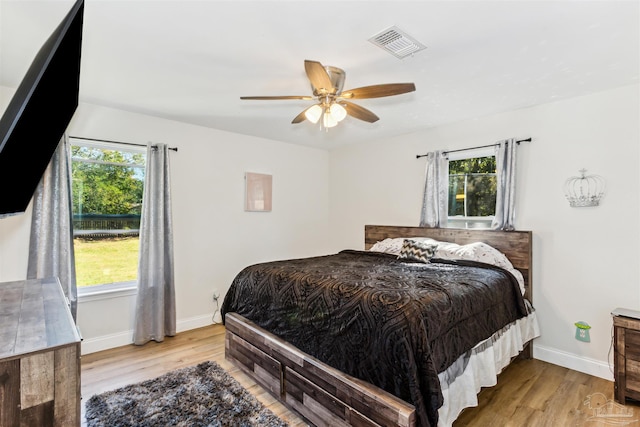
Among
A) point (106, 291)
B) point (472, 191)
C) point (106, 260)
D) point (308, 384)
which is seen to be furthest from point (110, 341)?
point (472, 191)

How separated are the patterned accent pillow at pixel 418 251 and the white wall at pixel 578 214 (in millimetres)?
920

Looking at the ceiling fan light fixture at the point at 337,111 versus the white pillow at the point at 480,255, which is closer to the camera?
the ceiling fan light fixture at the point at 337,111

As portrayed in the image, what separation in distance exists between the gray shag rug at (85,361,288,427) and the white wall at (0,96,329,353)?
119 centimetres

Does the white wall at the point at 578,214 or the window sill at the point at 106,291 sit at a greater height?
the white wall at the point at 578,214

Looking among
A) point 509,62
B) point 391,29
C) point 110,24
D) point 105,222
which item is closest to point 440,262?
point 509,62

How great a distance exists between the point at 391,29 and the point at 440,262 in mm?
2191

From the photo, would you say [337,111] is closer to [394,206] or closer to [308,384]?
[308,384]

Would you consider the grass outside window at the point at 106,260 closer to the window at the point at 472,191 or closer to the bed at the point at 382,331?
the bed at the point at 382,331

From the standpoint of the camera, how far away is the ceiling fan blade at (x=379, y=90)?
81.4 inches

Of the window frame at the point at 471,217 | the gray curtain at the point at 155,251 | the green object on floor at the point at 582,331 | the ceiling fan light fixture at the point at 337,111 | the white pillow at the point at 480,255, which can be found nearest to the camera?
the ceiling fan light fixture at the point at 337,111

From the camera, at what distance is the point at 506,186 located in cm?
324

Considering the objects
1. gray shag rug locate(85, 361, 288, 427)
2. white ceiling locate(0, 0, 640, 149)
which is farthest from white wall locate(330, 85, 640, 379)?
gray shag rug locate(85, 361, 288, 427)

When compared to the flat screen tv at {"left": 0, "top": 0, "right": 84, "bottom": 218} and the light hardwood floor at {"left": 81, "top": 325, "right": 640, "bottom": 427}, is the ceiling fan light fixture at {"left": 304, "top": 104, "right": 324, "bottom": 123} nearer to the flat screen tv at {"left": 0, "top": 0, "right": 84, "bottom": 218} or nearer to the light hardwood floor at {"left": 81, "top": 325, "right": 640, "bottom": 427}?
the flat screen tv at {"left": 0, "top": 0, "right": 84, "bottom": 218}

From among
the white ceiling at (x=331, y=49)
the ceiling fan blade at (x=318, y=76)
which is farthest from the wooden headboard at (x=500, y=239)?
the ceiling fan blade at (x=318, y=76)
